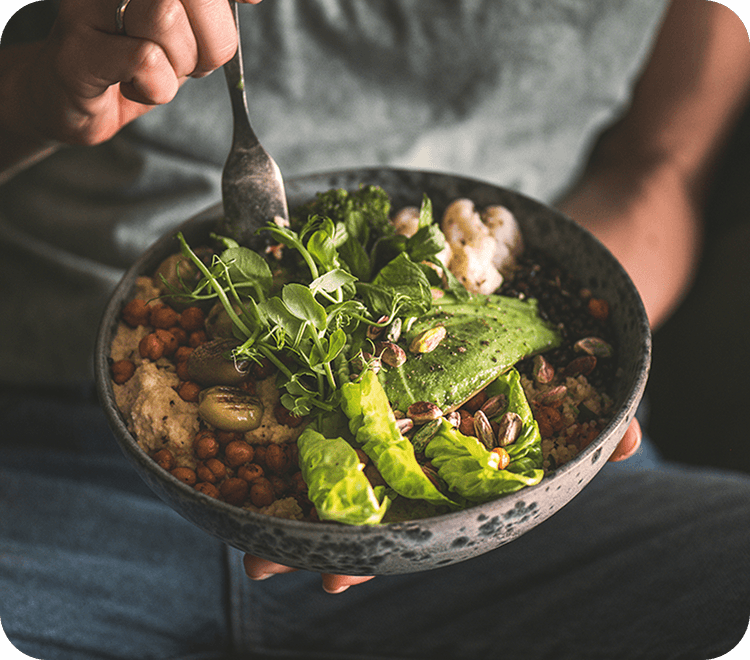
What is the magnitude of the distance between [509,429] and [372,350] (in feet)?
0.62

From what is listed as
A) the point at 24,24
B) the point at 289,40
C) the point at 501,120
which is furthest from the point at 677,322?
the point at 24,24

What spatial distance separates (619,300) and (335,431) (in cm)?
44

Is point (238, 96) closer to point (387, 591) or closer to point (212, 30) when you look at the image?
point (212, 30)

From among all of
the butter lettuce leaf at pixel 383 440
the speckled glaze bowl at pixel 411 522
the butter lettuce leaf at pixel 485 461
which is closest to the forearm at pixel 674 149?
the speckled glaze bowl at pixel 411 522

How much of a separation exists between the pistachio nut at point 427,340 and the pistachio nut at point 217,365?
8.2 inches

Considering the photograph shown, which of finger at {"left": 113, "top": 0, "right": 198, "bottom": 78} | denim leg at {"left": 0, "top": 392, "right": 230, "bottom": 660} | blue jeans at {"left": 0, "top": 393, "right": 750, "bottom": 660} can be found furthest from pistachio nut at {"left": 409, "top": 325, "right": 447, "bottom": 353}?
denim leg at {"left": 0, "top": 392, "right": 230, "bottom": 660}

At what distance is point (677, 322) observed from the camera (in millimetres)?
1479

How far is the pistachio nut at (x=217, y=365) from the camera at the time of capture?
755 mm

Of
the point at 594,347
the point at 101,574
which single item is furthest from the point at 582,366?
the point at 101,574

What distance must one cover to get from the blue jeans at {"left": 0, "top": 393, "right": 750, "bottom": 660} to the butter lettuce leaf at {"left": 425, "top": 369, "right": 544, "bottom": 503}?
0.51m

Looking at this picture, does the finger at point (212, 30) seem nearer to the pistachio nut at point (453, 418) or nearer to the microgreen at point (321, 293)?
the microgreen at point (321, 293)

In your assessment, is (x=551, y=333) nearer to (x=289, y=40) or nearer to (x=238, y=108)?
(x=238, y=108)

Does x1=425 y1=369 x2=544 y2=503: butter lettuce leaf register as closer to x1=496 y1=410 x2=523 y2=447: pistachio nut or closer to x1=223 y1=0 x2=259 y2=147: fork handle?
x1=496 y1=410 x2=523 y2=447: pistachio nut

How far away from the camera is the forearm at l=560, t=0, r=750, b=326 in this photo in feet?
4.66
